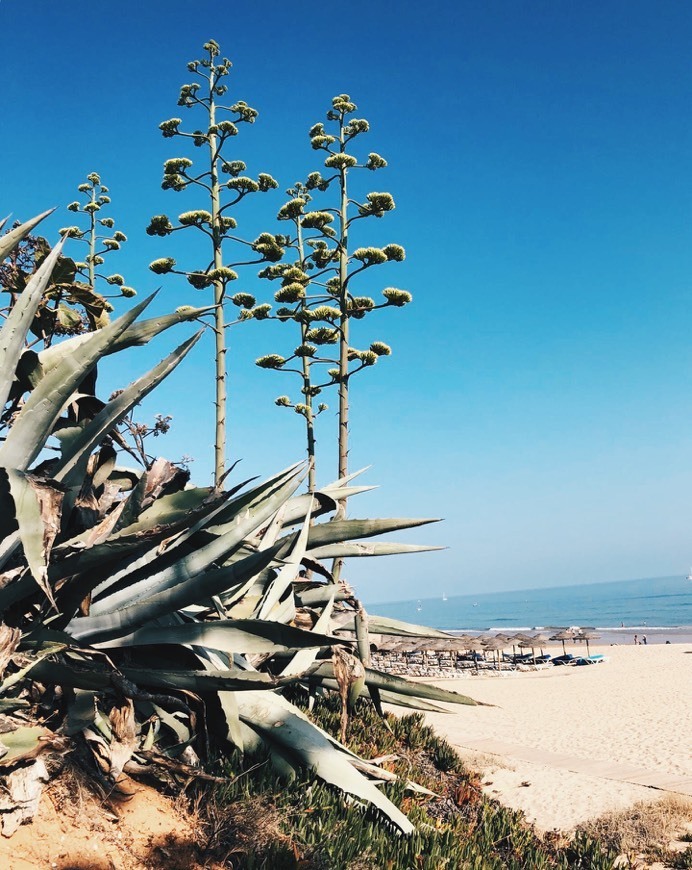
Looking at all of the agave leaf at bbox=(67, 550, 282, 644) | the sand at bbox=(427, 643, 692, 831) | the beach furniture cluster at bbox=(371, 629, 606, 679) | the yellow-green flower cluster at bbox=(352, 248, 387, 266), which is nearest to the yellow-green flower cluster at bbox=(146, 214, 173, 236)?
the yellow-green flower cluster at bbox=(352, 248, 387, 266)

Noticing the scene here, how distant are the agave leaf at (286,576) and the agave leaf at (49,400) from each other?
4.20 feet

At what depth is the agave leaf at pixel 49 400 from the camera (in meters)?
2.74


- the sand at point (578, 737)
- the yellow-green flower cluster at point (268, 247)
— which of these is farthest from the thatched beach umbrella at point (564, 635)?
the yellow-green flower cluster at point (268, 247)

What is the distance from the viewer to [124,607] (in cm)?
270

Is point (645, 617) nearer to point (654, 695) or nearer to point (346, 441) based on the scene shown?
point (654, 695)

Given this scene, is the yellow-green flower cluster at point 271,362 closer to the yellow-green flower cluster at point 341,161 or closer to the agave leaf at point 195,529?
the yellow-green flower cluster at point 341,161

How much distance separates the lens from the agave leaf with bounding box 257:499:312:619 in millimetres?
3586

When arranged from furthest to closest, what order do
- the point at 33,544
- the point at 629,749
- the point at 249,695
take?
the point at 629,749 → the point at 249,695 → the point at 33,544

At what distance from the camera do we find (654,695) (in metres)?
23.9

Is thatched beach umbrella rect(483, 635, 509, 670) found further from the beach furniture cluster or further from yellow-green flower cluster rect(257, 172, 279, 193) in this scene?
yellow-green flower cluster rect(257, 172, 279, 193)

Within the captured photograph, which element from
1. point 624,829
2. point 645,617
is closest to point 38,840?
point 624,829

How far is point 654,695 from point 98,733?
81.7ft

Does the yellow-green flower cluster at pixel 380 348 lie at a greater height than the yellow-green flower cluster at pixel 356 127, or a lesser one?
lesser

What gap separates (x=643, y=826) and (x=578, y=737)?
987 cm
